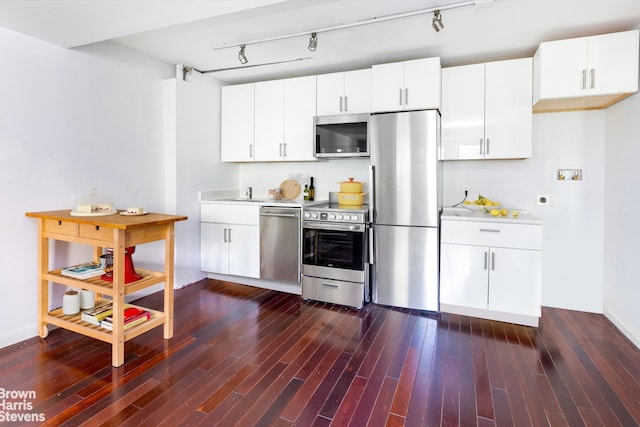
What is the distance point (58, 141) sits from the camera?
2680 mm

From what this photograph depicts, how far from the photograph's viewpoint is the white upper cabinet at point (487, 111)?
3.10 metres

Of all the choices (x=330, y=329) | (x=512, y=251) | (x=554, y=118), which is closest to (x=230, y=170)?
(x=330, y=329)

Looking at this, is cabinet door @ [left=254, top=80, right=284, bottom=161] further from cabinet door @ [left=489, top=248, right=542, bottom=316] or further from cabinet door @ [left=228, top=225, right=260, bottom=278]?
cabinet door @ [left=489, top=248, right=542, bottom=316]

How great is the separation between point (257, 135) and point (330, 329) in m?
2.43

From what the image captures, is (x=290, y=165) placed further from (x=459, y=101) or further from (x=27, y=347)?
(x=27, y=347)

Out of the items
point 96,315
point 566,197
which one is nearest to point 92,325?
point 96,315

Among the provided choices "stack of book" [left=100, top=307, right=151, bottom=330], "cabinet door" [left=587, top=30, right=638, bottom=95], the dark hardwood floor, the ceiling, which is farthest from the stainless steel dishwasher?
"cabinet door" [left=587, top=30, right=638, bottom=95]

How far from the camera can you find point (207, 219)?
3992 millimetres

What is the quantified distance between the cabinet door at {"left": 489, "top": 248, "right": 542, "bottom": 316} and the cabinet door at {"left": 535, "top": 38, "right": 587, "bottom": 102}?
4.40 feet

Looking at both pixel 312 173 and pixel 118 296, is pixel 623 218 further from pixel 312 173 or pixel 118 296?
pixel 118 296

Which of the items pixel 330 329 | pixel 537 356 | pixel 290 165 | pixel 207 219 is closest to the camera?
pixel 537 356

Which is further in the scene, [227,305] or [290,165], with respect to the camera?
[290,165]

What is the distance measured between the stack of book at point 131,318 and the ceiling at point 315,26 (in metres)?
2.02

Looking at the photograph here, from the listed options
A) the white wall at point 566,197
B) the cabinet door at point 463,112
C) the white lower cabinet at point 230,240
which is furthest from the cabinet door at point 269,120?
the white wall at point 566,197
